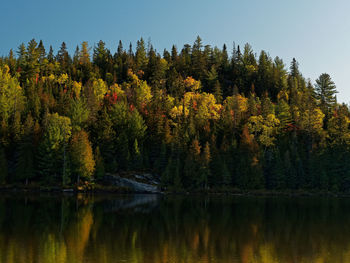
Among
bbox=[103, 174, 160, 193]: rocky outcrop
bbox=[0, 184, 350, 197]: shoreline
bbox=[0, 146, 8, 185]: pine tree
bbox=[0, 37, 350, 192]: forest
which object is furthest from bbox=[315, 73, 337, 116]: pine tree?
bbox=[0, 146, 8, 185]: pine tree

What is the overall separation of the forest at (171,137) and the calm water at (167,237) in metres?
39.2

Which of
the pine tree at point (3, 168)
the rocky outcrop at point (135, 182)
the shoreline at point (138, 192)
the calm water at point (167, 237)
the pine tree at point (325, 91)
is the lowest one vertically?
the calm water at point (167, 237)

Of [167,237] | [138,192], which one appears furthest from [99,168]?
[167,237]

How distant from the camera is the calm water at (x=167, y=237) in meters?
22.7

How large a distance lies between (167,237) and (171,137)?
65.6 m

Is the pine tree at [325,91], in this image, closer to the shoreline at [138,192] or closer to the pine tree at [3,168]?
Result: the shoreline at [138,192]

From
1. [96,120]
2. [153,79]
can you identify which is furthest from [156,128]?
[153,79]

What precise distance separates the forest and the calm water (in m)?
39.2

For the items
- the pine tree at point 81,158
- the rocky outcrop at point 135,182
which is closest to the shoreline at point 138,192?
the rocky outcrop at point 135,182

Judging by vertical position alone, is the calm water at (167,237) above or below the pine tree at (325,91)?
below

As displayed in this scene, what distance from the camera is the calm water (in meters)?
22.7

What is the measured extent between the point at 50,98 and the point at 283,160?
211ft

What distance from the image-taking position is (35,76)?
12925 centimetres

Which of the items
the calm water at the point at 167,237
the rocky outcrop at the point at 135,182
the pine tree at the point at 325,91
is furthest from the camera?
the pine tree at the point at 325,91
